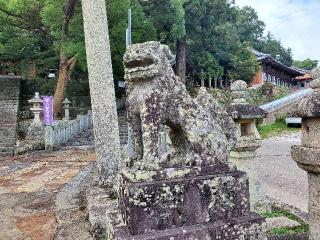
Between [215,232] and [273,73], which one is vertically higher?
[273,73]

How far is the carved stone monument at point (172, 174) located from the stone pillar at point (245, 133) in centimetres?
267

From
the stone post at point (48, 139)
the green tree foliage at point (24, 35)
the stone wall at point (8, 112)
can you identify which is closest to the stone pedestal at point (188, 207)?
the stone post at point (48, 139)

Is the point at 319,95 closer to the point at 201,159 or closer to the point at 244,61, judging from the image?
the point at 201,159

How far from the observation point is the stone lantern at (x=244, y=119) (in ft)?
17.1

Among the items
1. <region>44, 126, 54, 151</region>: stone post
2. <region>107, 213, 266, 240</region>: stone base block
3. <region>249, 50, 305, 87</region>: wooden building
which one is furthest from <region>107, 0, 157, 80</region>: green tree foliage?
<region>249, 50, 305, 87</region>: wooden building

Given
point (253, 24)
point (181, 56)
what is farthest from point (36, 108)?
point (253, 24)

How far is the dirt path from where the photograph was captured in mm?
4895

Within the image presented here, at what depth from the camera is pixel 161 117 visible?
8.06 ft

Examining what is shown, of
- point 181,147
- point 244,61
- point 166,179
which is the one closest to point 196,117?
point 181,147

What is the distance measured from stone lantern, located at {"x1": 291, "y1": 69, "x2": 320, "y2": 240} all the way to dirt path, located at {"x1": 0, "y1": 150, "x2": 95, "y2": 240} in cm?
304

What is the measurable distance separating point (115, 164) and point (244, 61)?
80.5ft

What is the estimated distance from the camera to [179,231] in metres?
2.29

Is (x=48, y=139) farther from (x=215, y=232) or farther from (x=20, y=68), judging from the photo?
(x=20, y=68)

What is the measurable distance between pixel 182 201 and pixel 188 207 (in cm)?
6
